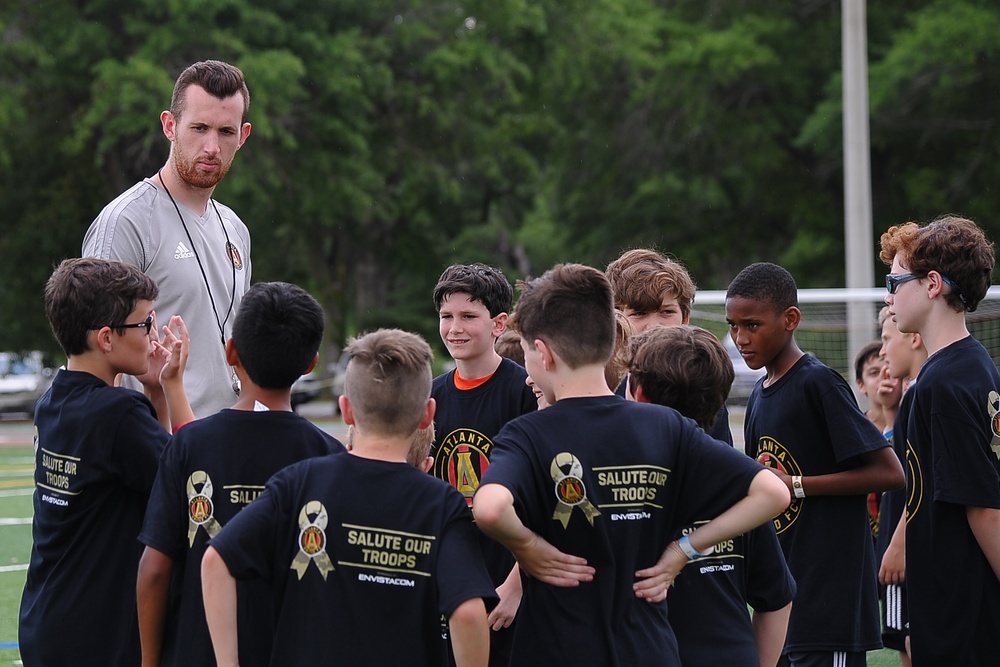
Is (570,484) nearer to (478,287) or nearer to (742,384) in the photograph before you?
(478,287)

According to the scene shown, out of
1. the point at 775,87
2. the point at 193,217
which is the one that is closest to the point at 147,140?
the point at 775,87

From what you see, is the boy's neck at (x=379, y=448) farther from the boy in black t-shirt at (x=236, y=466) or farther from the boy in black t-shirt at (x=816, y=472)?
the boy in black t-shirt at (x=816, y=472)

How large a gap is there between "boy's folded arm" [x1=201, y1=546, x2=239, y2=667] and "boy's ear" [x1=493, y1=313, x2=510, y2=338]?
2185 mm

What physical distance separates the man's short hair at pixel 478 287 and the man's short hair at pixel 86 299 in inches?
59.5

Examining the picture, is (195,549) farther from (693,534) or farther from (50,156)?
(50,156)

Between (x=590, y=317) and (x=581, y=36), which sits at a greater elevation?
(x=581, y=36)

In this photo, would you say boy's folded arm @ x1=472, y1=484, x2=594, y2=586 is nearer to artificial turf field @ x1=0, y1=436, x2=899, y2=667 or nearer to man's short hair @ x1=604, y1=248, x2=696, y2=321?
man's short hair @ x1=604, y1=248, x2=696, y2=321

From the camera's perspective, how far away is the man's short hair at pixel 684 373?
3754 millimetres

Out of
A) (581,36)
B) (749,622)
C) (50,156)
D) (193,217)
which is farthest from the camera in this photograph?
(581,36)

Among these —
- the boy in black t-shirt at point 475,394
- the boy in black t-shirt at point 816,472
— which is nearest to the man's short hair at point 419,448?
the boy in black t-shirt at point 475,394

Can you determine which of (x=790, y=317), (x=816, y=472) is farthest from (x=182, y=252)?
(x=816, y=472)

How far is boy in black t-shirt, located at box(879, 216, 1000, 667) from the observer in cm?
433

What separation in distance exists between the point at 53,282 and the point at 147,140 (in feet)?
63.9

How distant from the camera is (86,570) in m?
3.79
